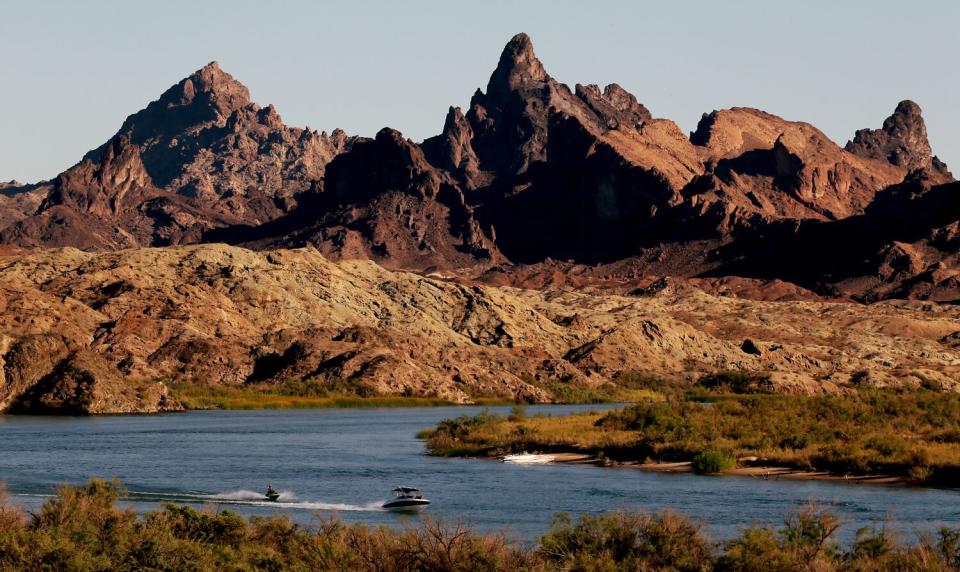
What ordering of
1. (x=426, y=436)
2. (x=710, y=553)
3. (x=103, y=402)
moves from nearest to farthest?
(x=710, y=553)
(x=426, y=436)
(x=103, y=402)

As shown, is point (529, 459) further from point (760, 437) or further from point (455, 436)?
point (455, 436)

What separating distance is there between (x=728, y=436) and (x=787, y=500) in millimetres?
27859

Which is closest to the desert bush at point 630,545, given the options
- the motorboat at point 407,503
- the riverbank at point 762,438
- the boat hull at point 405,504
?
the motorboat at point 407,503

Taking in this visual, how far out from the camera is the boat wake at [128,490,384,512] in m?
79.8

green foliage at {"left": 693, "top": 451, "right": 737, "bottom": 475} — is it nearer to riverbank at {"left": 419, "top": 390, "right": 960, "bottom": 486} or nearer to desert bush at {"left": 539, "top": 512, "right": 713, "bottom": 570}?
riverbank at {"left": 419, "top": 390, "right": 960, "bottom": 486}

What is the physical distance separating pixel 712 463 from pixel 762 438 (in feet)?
30.3

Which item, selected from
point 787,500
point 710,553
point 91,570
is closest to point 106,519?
point 91,570

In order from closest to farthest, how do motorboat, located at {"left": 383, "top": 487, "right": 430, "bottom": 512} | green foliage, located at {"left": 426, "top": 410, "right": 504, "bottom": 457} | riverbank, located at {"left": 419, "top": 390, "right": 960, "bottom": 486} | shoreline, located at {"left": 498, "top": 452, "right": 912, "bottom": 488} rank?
→ motorboat, located at {"left": 383, "top": 487, "right": 430, "bottom": 512}
shoreline, located at {"left": 498, "top": 452, "right": 912, "bottom": 488}
riverbank, located at {"left": 419, "top": 390, "right": 960, "bottom": 486}
green foliage, located at {"left": 426, "top": 410, "right": 504, "bottom": 457}

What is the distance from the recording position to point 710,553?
5091 centimetres

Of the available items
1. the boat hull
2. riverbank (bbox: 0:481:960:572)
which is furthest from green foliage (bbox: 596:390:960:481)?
riverbank (bbox: 0:481:960:572)

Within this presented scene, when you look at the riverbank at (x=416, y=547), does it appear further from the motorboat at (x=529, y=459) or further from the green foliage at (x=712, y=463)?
the motorboat at (x=529, y=459)

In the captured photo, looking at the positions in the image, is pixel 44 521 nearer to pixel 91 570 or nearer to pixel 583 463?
pixel 91 570

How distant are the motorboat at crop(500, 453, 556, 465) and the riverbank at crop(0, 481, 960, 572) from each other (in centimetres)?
5289

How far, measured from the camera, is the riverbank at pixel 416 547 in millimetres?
46406
